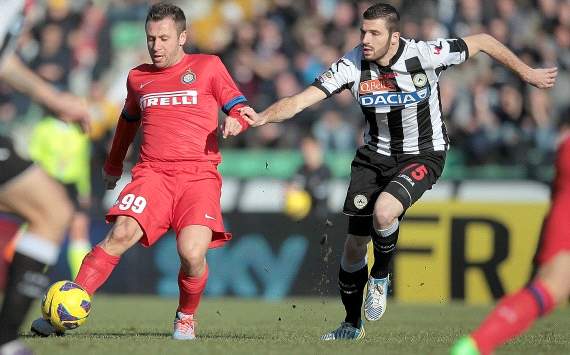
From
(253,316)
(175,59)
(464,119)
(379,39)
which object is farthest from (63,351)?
(464,119)

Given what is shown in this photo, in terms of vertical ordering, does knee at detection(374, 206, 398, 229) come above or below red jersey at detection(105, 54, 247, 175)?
Answer: below

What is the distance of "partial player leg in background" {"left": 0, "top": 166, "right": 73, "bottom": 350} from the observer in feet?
19.5

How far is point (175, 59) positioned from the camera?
8.72 meters

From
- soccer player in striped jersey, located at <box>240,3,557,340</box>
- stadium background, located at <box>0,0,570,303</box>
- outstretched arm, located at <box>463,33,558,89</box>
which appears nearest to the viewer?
outstretched arm, located at <box>463,33,558,89</box>

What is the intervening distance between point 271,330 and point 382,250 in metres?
1.45

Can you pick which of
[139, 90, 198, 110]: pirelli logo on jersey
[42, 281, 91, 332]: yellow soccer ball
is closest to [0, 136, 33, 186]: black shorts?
[42, 281, 91, 332]: yellow soccer ball

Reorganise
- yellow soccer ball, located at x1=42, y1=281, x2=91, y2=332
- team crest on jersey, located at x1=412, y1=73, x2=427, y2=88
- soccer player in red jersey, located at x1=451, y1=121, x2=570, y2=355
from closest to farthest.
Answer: soccer player in red jersey, located at x1=451, y1=121, x2=570, y2=355 < yellow soccer ball, located at x1=42, y1=281, x2=91, y2=332 < team crest on jersey, located at x1=412, y1=73, x2=427, y2=88

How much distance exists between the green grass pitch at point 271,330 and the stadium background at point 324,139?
517mm

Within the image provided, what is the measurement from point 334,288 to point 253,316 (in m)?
3.42

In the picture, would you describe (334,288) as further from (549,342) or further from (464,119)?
(549,342)

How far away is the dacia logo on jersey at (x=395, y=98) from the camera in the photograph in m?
8.88

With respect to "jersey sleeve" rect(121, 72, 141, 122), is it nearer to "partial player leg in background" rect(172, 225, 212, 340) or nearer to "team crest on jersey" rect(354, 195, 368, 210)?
"partial player leg in background" rect(172, 225, 212, 340)

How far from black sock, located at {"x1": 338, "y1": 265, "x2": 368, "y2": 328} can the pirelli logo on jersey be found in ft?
6.17

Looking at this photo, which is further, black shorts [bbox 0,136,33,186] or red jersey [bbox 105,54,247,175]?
red jersey [bbox 105,54,247,175]
